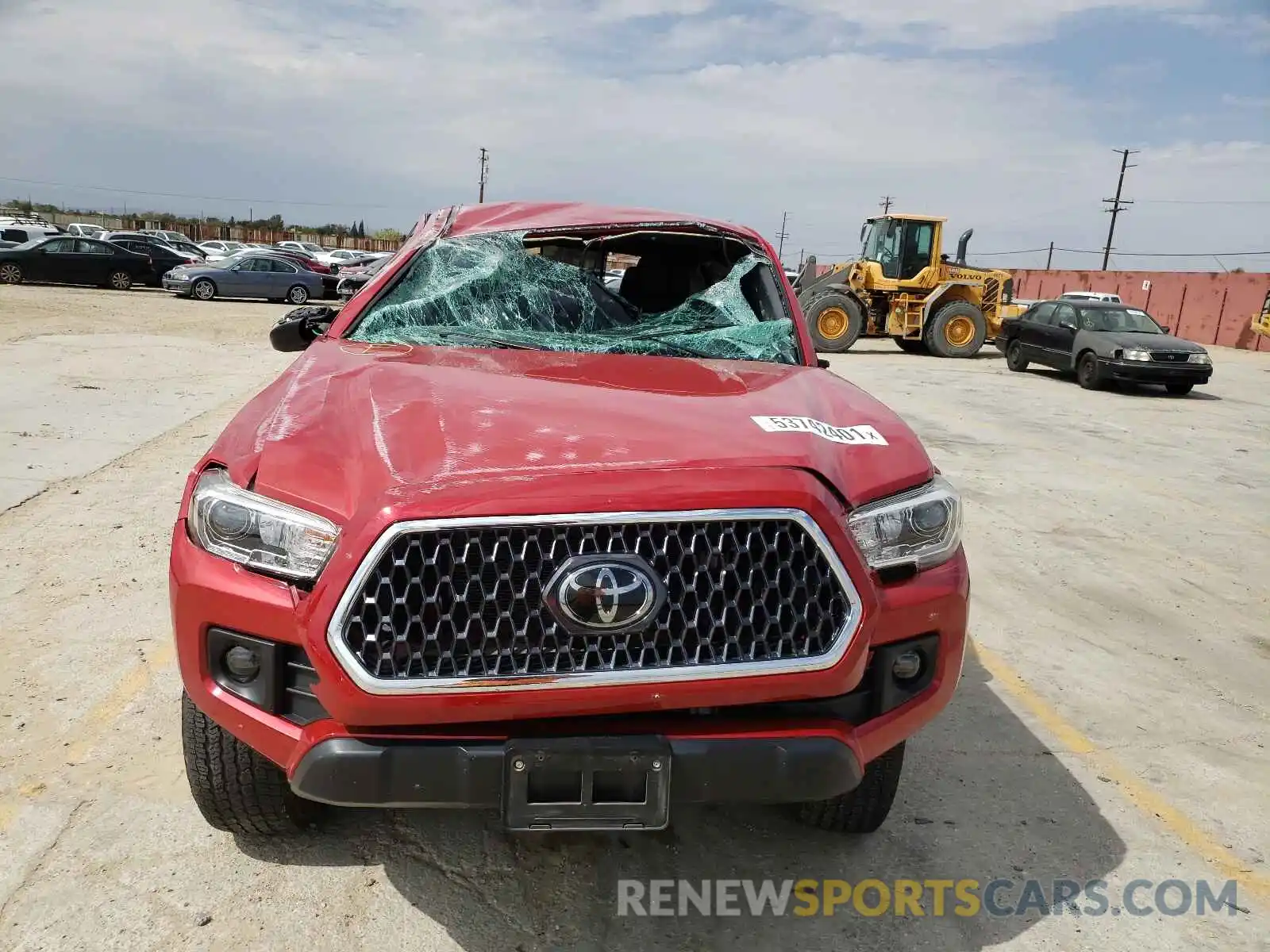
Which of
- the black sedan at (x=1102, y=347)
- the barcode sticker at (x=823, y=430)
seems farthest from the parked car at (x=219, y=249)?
the barcode sticker at (x=823, y=430)

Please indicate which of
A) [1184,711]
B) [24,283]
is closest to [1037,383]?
[1184,711]

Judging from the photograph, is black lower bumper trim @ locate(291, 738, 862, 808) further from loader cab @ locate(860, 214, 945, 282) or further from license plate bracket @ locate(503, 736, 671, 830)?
loader cab @ locate(860, 214, 945, 282)

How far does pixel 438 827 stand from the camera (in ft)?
8.89

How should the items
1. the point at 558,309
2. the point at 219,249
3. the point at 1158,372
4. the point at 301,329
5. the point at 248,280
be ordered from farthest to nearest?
the point at 219,249, the point at 248,280, the point at 1158,372, the point at 301,329, the point at 558,309

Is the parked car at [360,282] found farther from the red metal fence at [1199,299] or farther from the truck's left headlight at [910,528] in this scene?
the red metal fence at [1199,299]

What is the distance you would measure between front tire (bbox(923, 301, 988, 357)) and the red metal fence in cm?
982

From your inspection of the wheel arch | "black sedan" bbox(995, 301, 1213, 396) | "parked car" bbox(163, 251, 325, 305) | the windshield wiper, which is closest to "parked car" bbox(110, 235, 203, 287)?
"parked car" bbox(163, 251, 325, 305)

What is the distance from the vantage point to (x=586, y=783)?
6.43ft

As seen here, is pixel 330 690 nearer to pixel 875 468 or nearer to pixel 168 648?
pixel 875 468

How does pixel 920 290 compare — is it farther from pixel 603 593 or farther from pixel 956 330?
pixel 603 593

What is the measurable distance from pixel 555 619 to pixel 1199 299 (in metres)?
37.2

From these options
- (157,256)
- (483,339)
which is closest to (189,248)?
(157,256)

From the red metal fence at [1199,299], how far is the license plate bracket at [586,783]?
2960 cm

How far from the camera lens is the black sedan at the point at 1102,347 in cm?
1474
